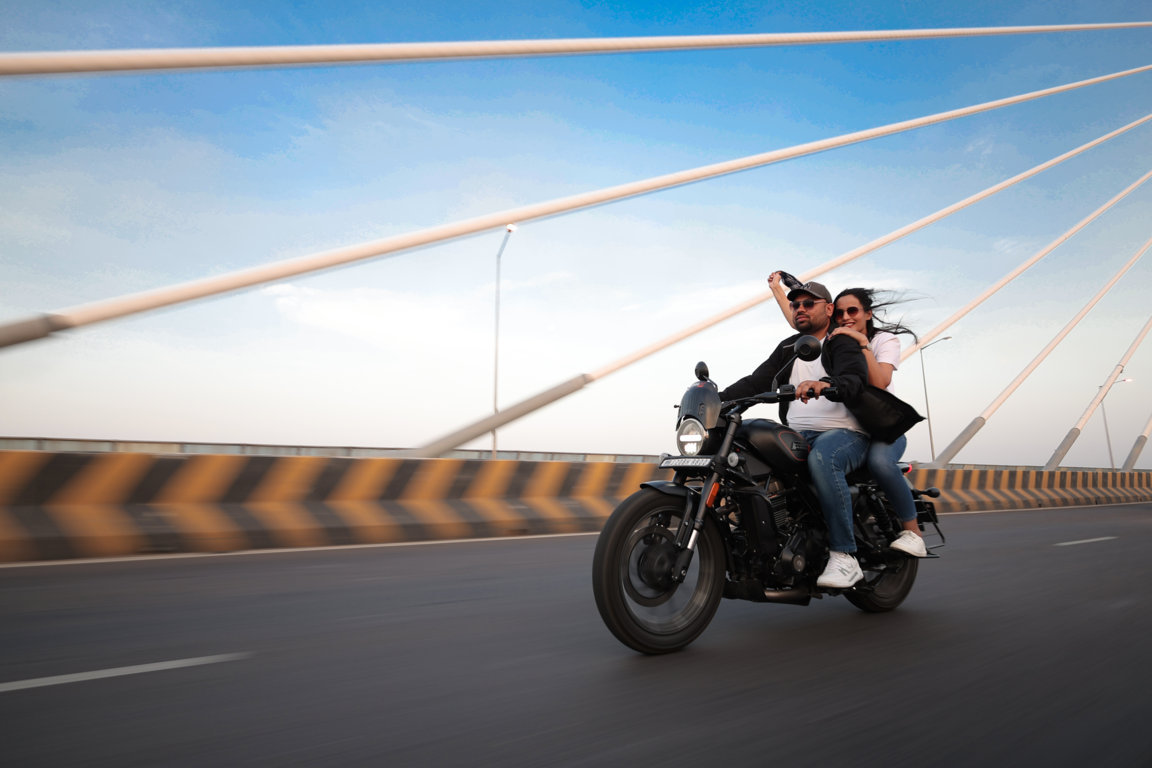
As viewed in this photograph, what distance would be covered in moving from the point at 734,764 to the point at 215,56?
6.78m

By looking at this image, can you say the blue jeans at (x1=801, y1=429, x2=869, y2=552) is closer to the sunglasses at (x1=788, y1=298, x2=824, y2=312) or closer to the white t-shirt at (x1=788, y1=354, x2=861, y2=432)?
the white t-shirt at (x1=788, y1=354, x2=861, y2=432)

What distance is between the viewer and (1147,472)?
29891mm

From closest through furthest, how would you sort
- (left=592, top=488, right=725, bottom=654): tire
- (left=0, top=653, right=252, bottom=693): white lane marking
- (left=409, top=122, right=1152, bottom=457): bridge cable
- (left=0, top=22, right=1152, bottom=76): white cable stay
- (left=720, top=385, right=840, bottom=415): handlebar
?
(left=0, top=653, right=252, bottom=693): white lane marking → (left=592, top=488, right=725, bottom=654): tire → (left=720, top=385, right=840, bottom=415): handlebar → (left=0, top=22, right=1152, bottom=76): white cable stay → (left=409, top=122, right=1152, bottom=457): bridge cable

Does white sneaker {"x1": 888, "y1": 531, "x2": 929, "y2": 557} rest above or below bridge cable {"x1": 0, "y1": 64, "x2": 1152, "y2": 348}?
below

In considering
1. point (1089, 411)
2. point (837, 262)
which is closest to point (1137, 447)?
point (1089, 411)

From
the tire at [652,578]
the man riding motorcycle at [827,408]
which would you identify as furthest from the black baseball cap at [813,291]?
the tire at [652,578]

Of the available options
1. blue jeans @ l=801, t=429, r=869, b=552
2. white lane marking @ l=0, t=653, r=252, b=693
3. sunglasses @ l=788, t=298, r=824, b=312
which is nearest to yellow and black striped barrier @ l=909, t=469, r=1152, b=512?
sunglasses @ l=788, t=298, r=824, b=312

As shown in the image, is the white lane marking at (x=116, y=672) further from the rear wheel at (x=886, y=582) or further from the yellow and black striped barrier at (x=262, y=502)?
the yellow and black striped barrier at (x=262, y=502)

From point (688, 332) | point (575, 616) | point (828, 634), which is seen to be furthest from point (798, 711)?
point (688, 332)

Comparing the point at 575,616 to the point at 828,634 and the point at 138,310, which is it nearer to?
the point at 828,634

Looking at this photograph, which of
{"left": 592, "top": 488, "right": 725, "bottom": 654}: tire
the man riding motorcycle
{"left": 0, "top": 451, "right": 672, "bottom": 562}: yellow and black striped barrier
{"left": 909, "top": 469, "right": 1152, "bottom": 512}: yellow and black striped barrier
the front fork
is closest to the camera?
{"left": 592, "top": 488, "right": 725, "bottom": 654}: tire

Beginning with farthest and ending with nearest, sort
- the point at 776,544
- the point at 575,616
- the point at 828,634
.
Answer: the point at 575,616 → the point at 828,634 → the point at 776,544

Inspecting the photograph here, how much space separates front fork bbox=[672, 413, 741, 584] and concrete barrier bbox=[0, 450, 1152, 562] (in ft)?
6.47

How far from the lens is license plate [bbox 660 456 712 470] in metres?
3.88
